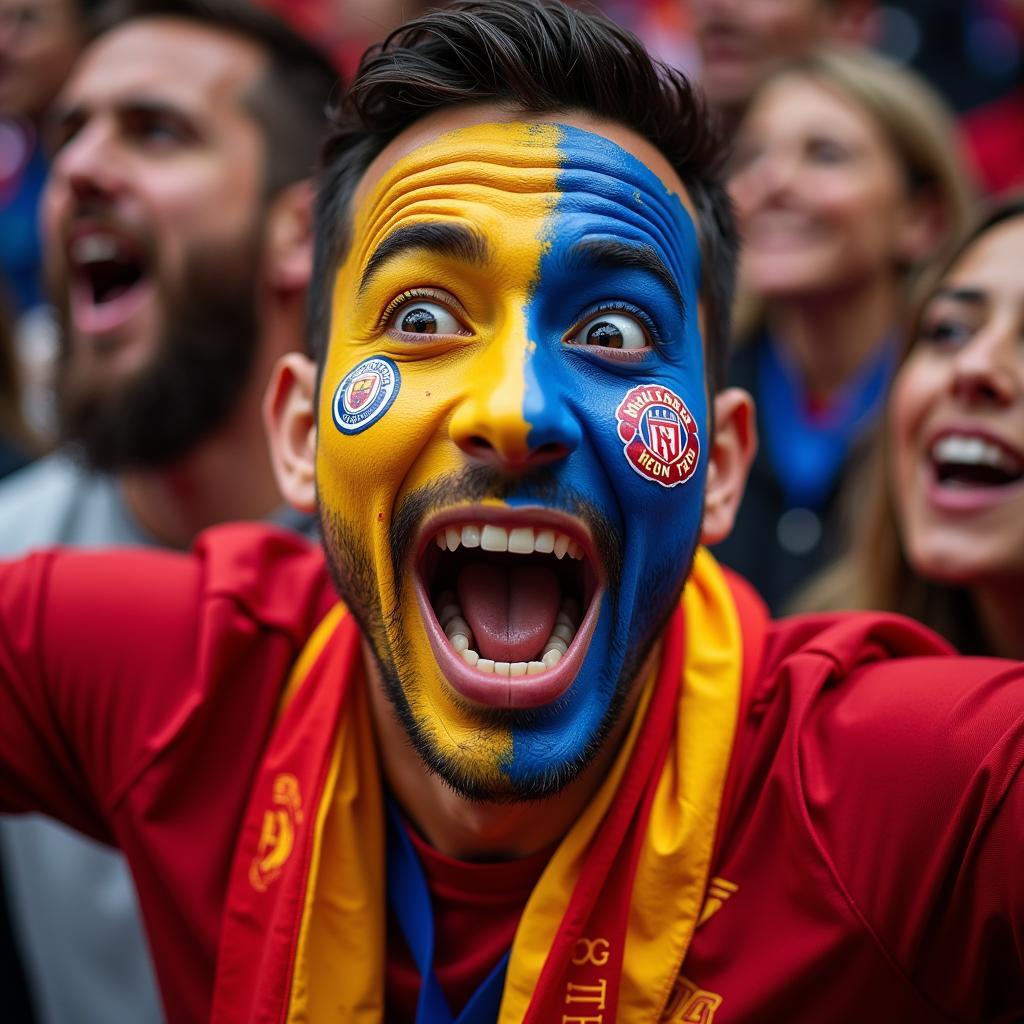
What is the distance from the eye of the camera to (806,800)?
6.49ft

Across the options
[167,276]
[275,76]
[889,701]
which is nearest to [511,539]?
[889,701]

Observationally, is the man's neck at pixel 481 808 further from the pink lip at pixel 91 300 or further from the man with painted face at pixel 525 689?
the pink lip at pixel 91 300

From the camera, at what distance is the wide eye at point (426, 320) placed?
201cm

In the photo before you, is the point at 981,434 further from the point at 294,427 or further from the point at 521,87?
the point at 294,427

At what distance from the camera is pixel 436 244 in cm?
200

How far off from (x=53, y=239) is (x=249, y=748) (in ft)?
6.55

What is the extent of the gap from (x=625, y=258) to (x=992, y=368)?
1212 mm

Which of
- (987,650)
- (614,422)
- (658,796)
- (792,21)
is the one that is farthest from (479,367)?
(792,21)

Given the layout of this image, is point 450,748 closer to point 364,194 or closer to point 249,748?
point 249,748

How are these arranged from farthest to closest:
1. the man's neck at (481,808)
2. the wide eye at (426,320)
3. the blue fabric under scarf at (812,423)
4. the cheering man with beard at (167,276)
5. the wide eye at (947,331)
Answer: the blue fabric under scarf at (812,423)
the cheering man with beard at (167,276)
the wide eye at (947,331)
the man's neck at (481,808)
the wide eye at (426,320)

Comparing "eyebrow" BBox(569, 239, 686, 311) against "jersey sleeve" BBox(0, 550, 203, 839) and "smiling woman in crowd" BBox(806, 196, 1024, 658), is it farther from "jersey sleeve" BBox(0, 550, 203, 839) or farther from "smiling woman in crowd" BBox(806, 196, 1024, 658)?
"smiling woman in crowd" BBox(806, 196, 1024, 658)

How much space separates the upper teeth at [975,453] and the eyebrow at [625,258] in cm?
112

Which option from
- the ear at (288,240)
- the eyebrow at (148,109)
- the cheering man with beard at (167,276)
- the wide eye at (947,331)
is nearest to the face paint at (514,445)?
the wide eye at (947,331)

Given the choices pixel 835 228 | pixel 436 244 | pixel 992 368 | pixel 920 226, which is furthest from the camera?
pixel 920 226
